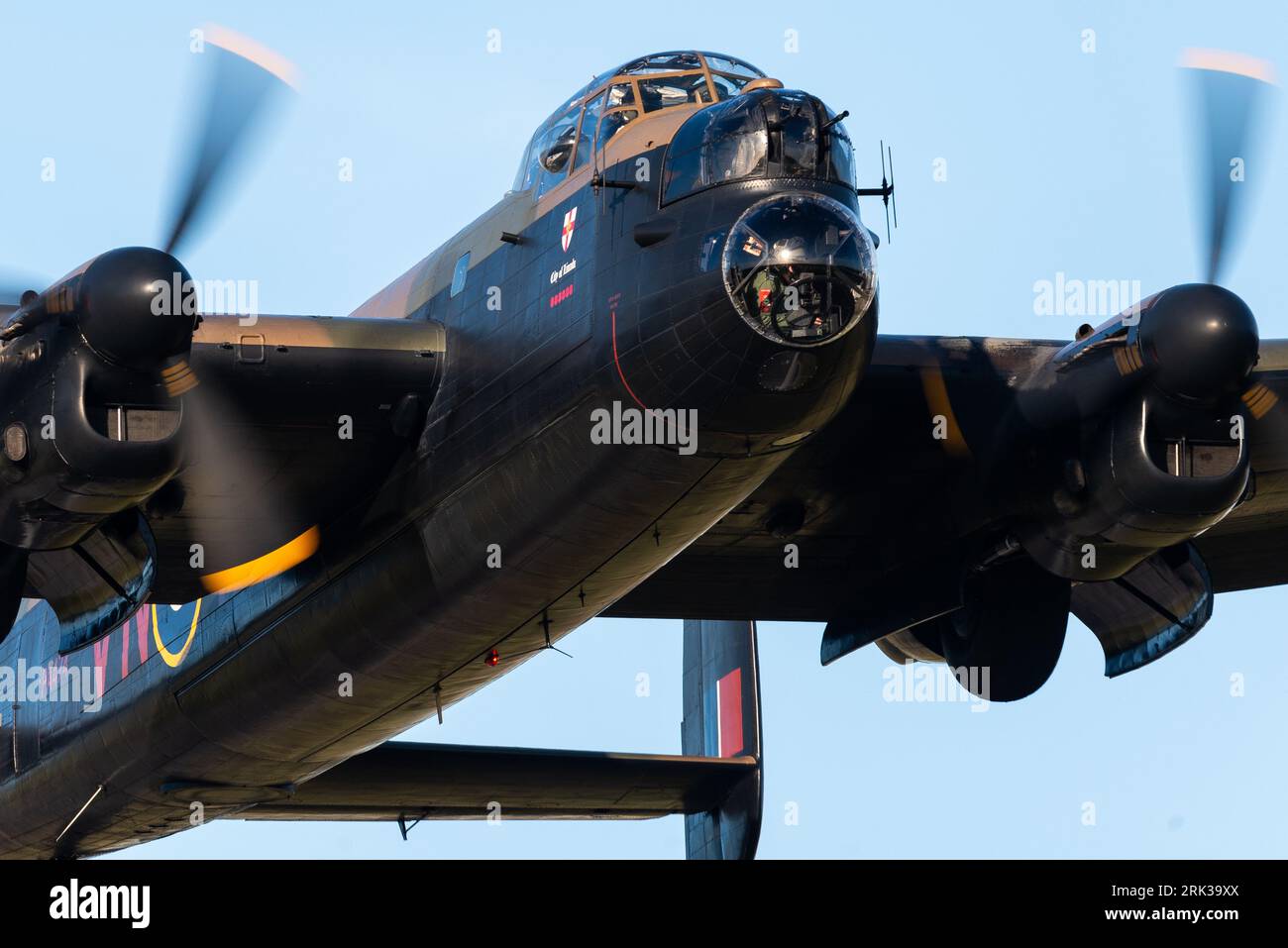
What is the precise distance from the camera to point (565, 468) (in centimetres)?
1370

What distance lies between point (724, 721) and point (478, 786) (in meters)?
Answer: 4.83

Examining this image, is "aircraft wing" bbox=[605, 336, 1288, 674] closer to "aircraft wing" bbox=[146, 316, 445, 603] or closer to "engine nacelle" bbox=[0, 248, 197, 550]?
"aircraft wing" bbox=[146, 316, 445, 603]

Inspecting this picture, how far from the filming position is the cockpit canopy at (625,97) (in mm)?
14086

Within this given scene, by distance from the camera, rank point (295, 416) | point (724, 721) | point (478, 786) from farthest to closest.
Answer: point (724, 721) → point (478, 786) → point (295, 416)

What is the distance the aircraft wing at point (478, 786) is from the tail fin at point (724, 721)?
91cm

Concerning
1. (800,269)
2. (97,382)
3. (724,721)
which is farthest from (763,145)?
(724,721)

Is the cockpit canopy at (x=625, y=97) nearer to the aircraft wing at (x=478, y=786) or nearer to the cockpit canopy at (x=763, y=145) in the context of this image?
the cockpit canopy at (x=763, y=145)

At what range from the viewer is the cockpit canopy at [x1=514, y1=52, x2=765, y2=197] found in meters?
14.1

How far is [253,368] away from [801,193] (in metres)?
4.65

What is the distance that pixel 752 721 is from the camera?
2298cm

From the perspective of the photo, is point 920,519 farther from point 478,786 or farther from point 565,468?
point 478,786

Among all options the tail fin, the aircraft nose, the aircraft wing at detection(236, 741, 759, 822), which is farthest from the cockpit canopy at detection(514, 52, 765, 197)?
the tail fin

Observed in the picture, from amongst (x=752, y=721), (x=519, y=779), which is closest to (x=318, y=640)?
(x=519, y=779)

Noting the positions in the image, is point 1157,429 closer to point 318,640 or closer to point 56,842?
point 318,640
